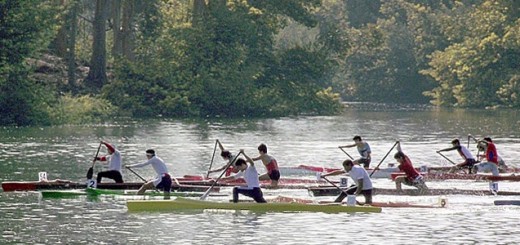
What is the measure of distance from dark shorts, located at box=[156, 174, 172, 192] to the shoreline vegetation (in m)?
38.8

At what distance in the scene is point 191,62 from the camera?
334 ft

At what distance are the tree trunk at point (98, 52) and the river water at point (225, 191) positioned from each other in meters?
8.56

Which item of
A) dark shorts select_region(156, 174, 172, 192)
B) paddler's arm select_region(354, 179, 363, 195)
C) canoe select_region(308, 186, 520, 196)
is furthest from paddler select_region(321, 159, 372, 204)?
dark shorts select_region(156, 174, 172, 192)

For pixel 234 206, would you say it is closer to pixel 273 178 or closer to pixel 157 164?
pixel 157 164

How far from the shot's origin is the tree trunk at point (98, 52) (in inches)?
3804

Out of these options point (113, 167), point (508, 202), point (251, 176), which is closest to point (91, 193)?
point (113, 167)

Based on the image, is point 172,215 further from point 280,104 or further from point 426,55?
point 426,55

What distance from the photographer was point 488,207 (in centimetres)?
3981

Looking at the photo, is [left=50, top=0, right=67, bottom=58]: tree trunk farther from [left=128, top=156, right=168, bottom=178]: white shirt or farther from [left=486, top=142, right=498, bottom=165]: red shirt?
[left=128, top=156, right=168, bottom=178]: white shirt

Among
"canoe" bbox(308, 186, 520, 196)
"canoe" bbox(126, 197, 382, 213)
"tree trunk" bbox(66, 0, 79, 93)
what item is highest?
"tree trunk" bbox(66, 0, 79, 93)

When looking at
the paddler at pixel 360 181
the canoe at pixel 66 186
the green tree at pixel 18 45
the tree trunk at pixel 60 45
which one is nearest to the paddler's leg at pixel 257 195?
the paddler at pixel 360 181

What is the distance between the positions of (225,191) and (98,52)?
55324mm

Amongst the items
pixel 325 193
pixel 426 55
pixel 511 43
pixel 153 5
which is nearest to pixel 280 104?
pixel 153 5

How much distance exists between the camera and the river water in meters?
34.2
